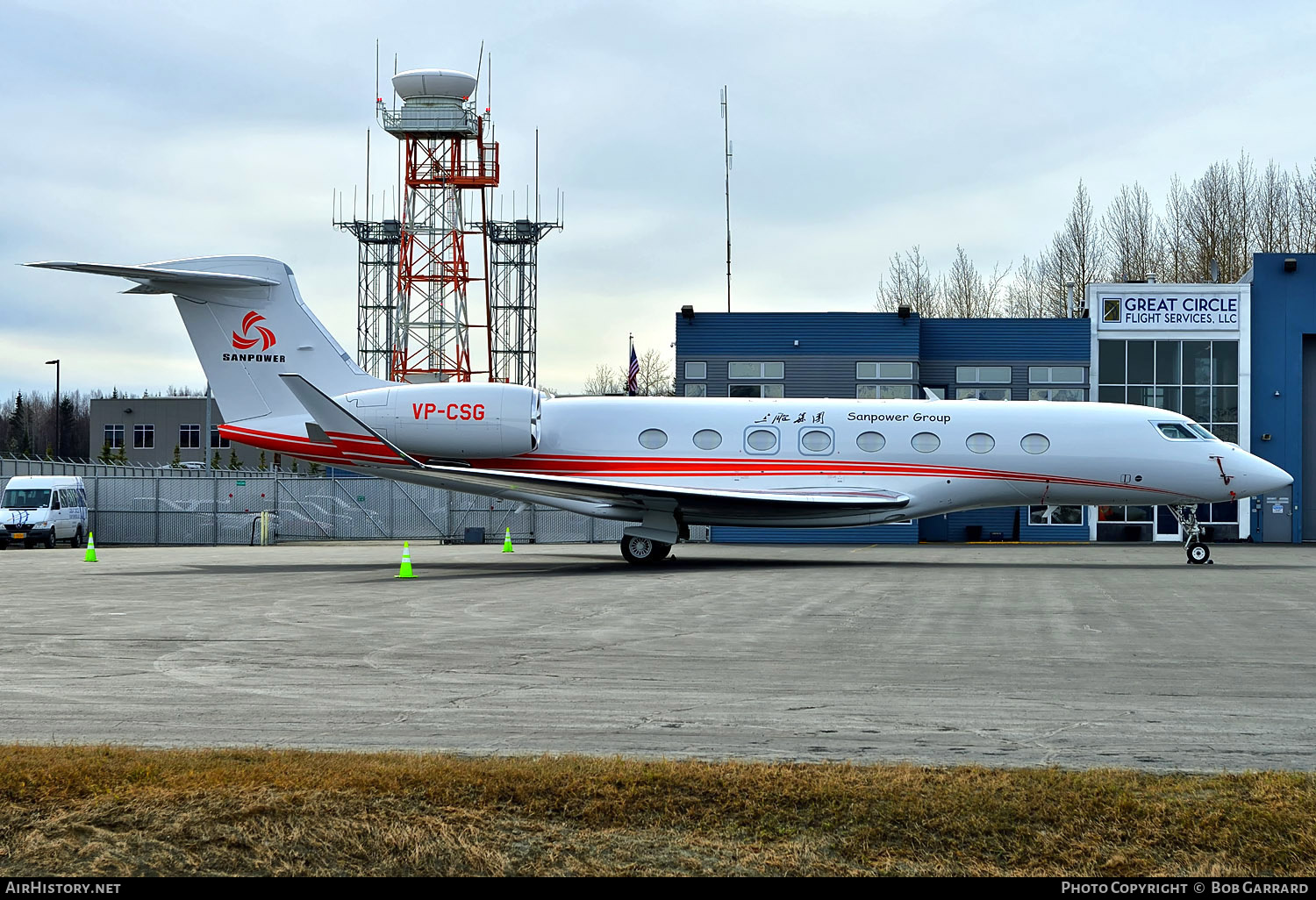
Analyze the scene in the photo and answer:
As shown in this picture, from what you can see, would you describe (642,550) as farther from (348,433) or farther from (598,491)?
(348,433)

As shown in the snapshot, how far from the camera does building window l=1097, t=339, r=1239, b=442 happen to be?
41031 millimetres

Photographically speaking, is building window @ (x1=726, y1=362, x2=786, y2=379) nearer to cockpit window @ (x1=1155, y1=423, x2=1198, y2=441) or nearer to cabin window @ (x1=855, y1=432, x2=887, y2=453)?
cabin window @ (x1=855, y1=432, x2=887, y2=453)

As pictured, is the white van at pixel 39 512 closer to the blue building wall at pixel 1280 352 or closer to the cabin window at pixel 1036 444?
the cabin window at pixel 1036 444

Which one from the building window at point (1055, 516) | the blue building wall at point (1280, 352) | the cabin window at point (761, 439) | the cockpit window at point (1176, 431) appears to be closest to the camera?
the cabin window at point (761, 439)

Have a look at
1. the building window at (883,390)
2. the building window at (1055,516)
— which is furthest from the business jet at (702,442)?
the building window at (1055,516)

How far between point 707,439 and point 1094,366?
23305 millimetres

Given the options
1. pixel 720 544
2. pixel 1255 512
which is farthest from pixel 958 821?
pixel 1255 512

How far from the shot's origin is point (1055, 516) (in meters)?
40.1

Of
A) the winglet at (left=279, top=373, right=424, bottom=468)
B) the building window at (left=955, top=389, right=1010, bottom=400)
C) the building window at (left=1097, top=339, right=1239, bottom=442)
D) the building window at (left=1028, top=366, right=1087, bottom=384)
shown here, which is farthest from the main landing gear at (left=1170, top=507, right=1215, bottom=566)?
the building window at (left=1097, top=339, right=1239, bottom=442)

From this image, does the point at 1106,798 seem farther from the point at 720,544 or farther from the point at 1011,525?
the point at 1011,525

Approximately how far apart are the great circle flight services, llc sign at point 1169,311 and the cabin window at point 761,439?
22.7 metres

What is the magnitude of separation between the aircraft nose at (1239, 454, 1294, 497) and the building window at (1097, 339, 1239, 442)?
59.6ft

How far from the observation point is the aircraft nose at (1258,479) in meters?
23.2

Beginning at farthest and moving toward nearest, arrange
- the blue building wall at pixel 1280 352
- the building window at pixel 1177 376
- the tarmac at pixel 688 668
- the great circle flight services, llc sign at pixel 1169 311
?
the building window at pixel 1177 376 → the great circle flight services, llc sign at pixel 1169 311 → the blue building wall at pixel 1280 352 → the tarmac at pixel 688 668
